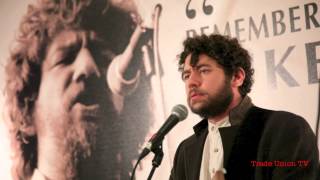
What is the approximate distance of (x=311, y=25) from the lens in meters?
1.89

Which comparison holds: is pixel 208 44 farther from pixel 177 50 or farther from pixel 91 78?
pixel 91 78

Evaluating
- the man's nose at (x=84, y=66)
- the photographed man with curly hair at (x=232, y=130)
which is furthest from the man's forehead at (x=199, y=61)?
the man's nose at (x=84, y=66)

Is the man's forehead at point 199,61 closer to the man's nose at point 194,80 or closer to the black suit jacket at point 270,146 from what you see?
the man's nose at point 194,80

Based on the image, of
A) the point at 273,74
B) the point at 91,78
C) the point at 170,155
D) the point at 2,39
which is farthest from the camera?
the point at 2,39

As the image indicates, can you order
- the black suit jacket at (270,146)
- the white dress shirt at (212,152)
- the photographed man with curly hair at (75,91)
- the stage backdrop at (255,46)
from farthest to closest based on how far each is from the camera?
the photographed man with curly hair at (75,91)
the stage backdrop at (255,46)
the white dress shirt at (212,152)
the black suit jacket at (270,146)

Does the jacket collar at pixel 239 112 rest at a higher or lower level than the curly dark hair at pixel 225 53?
lower

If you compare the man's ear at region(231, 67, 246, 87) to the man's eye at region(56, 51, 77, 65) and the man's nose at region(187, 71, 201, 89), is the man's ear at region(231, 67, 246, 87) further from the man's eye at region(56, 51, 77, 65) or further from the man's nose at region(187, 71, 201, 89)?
the man's eye at region(56, 51, 77, 65)

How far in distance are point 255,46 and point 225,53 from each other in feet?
0.97

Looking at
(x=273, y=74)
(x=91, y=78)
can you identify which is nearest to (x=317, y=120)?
(x=273, y=74)

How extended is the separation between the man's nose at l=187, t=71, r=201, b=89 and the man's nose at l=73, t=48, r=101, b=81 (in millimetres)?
848

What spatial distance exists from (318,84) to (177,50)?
0.66m

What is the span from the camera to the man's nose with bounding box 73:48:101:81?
8.05 ft

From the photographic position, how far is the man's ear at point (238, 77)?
1.77 metres

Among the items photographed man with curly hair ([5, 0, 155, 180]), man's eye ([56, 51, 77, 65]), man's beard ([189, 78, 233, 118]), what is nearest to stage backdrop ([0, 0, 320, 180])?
photographed man with curly hair ([5, 0, 155, 180])
